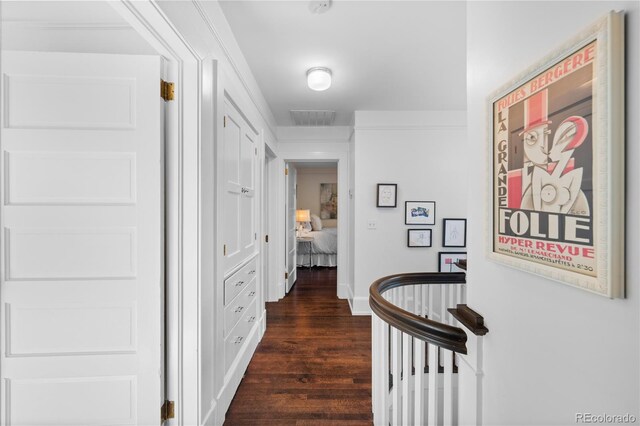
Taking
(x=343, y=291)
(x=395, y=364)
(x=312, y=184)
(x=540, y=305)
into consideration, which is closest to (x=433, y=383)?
(x=395, y=364)

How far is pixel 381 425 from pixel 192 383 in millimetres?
948

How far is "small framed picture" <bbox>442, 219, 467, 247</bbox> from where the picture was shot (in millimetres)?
3549

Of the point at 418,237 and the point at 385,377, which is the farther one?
the point at 418,237

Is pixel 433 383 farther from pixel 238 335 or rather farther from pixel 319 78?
pixel 319 78

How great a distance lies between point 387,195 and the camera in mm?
3518

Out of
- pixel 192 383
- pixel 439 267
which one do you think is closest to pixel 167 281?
pixel 192 383

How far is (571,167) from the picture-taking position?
0.64 m

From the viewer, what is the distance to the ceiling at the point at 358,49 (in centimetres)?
168

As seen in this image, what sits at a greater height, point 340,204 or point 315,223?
point 340,204

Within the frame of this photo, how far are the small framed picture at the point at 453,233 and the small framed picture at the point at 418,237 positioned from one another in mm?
203

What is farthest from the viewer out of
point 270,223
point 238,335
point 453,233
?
point 270,223

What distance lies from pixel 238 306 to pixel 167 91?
150 cm

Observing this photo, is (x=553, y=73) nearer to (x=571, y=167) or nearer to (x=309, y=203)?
(x=571, y=167)

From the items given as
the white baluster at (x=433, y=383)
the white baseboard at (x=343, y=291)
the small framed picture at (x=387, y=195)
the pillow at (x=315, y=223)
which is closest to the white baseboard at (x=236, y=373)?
the white baluster at (x=433, y=383)
